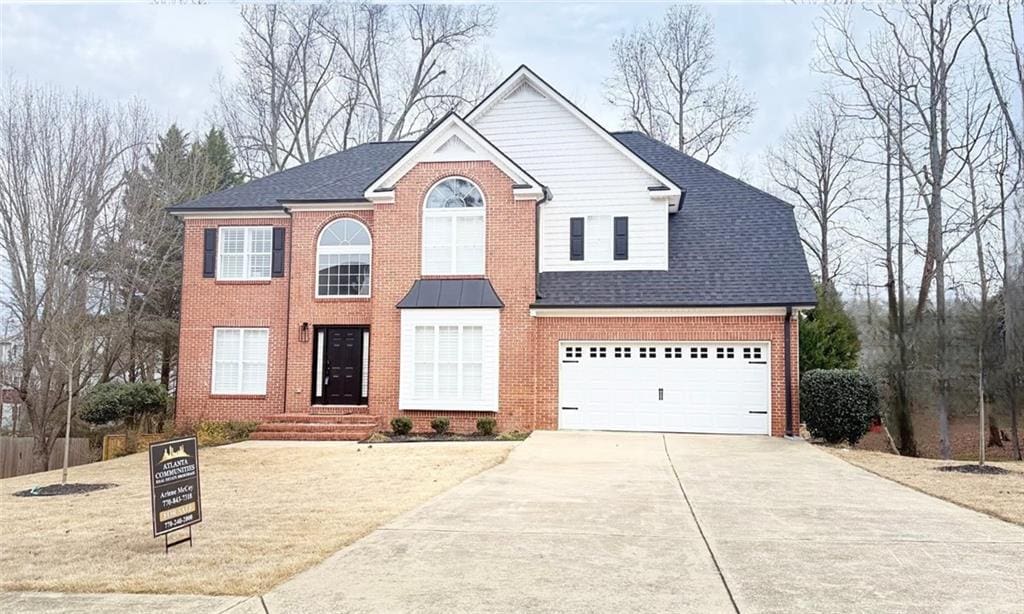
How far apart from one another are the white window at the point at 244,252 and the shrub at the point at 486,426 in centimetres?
712

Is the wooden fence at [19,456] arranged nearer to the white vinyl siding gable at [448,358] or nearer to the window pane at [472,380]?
the white vinyl siding gable at [448,358]

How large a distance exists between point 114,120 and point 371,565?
19.9m

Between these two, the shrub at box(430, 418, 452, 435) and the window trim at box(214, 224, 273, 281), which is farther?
the window trim at box(214, 224, 273, 281)

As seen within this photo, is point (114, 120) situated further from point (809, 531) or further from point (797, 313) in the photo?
point (809, 531)

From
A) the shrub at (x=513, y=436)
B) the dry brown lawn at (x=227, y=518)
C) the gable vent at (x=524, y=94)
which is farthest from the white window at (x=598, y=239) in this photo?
the dry brown lawn at (x=227, y=518)

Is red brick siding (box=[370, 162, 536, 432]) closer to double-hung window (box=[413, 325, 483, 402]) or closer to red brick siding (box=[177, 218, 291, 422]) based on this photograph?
double-hung window (box=[413, 325, 483, 402])

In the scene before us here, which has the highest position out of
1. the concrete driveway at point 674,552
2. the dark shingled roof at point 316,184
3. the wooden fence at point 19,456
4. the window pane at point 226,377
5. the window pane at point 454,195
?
the dark shingled roof at point 316,184

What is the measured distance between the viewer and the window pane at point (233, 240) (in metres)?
20.2

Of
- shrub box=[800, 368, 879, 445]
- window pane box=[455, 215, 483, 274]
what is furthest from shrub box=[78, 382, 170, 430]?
shrub box=[800, 368, 879, 445]

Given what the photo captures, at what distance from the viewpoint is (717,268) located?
60.5 feet

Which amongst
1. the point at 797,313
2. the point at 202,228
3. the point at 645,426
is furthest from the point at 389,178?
the point at 797,313

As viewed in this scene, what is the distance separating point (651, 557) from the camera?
6582mm

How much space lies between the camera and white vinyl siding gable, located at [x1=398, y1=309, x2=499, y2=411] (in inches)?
707

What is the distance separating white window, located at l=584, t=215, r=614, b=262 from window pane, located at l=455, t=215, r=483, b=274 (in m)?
2.75
